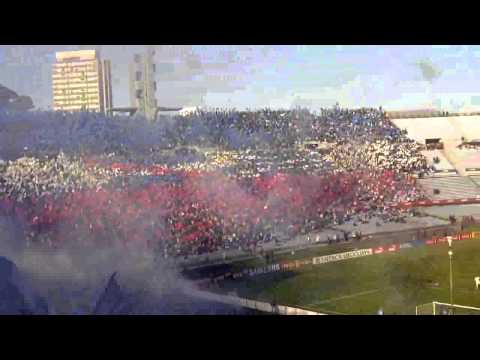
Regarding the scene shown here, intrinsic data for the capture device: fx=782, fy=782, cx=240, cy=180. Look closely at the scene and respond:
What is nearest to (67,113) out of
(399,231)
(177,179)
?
(177,179)

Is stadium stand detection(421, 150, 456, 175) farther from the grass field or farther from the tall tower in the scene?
the tall tower

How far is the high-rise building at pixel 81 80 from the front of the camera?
7039mm

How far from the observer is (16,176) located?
693 cm

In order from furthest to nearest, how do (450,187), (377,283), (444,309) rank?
(450,187) < (377,283) < (444,309)

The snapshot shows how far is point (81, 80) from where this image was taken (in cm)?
706

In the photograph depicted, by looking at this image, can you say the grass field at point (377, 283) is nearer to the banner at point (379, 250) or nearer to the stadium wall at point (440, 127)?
the banner at point (379, 250)

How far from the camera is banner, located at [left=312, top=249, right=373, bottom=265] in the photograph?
6.96m

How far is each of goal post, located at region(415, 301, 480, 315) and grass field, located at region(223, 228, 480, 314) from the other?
38 millimetres

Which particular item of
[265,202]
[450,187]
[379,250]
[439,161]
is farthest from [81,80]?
[450,187]

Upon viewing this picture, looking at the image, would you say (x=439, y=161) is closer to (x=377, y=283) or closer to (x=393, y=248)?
(x=393, y=248)

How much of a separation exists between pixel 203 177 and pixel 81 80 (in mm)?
1414

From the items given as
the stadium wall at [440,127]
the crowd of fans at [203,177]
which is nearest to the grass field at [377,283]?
the crowd of fans at [203,177]

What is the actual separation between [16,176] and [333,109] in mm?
2900
